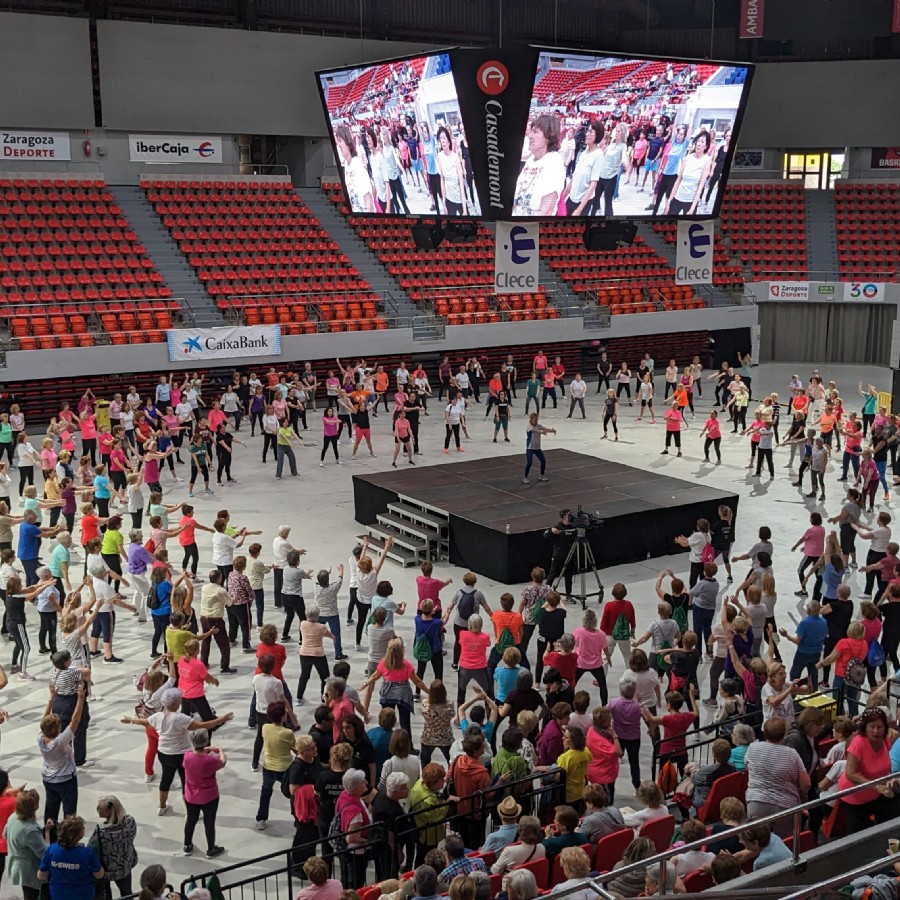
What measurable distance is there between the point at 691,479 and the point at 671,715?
12.3 meters

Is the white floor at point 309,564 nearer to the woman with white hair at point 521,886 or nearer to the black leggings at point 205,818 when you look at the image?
the black leggings at point 205,818

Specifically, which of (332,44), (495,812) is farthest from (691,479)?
(332,44)

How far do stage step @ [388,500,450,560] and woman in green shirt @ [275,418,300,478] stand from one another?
Answer: 386 cm

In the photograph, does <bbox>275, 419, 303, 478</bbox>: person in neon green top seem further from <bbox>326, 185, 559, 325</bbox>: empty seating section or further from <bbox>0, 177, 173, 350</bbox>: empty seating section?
<bbox>326, 185, 559, 325</bbox>: empty seating section

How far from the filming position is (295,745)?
877cm

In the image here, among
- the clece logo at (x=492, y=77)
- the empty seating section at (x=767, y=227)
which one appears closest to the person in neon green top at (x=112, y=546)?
the clece logo at (x=492, y=77)

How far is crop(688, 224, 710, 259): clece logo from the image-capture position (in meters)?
21.5

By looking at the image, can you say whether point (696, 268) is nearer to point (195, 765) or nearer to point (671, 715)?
point (671, 715)

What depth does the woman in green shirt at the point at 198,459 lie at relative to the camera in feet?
64.3

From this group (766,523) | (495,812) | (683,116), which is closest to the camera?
(495,812)

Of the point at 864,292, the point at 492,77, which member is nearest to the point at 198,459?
the point at 492,77

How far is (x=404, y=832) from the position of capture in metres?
7.83

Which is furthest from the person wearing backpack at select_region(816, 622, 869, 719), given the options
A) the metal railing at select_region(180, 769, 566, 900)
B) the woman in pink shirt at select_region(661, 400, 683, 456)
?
the woman in pink shirt at select_region(661, 400, 683, 456)

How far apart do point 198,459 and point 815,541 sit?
35.0 feet
